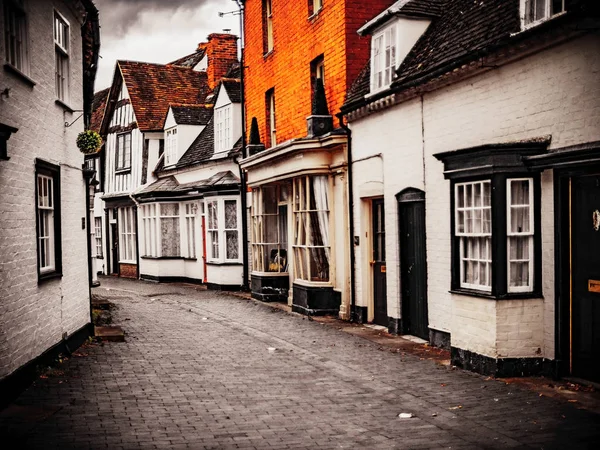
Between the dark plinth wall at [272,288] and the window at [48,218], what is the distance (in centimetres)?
945

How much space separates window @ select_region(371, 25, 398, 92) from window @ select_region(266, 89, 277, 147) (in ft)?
23.6

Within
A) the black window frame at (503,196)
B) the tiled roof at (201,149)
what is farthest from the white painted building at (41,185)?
the tiled roof at (201,149)

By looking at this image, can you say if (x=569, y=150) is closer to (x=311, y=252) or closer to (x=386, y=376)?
(x=386, y=376)

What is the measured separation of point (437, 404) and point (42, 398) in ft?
15.7

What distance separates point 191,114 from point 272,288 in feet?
36.0

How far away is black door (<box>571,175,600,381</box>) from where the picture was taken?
8.69m

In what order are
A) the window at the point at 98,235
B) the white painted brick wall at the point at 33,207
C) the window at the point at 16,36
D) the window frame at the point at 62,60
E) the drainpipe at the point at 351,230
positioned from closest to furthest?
the white painted brick wall at the point at 33,207
the window at the point at 16,36
the window frame at the point at 62,60
the drainpipe at the point at 351,230
the window at the point at 98,235

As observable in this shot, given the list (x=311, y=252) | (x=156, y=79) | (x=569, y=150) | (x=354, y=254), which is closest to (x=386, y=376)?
(x=569, y=150)

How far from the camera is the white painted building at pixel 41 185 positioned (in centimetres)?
899

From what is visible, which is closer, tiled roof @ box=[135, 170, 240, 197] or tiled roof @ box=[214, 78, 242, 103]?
tiled roof @ box=[135, 170, 240, 197]

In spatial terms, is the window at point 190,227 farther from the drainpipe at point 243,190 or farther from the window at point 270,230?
the window at point 270,230

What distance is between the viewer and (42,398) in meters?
8.86

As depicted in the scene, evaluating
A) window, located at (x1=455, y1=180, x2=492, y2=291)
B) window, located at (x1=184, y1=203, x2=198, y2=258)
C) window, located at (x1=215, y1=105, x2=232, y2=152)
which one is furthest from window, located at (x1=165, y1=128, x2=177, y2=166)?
window, located at (x1=455, y1=180, x2=492, y2=291)

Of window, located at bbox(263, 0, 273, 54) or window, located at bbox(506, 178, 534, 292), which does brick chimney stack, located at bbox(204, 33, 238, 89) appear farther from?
window, located at bbox(506, 178, 534, 292)
